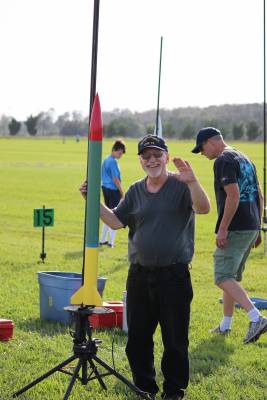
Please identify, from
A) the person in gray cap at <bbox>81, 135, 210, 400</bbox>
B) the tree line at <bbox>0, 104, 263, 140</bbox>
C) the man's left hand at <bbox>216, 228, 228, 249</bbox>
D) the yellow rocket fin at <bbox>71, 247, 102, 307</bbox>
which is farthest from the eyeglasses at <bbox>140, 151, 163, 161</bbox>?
the tree line at <bbox>0, 104, 263, 140</bbox>

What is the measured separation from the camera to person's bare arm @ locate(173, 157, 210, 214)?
5.27 meters

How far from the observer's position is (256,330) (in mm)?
7422

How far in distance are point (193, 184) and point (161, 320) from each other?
112cm

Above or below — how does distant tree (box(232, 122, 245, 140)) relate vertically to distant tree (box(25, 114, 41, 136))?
below

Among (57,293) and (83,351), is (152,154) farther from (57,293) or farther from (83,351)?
(57,293)

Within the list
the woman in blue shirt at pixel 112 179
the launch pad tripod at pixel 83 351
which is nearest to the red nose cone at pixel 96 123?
the launch pad tripod at pixel 83 351

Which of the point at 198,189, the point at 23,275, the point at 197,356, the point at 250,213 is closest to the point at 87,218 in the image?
the point at 198,189

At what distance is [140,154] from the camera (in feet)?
18.4

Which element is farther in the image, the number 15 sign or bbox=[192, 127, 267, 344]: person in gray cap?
the number 15 sign

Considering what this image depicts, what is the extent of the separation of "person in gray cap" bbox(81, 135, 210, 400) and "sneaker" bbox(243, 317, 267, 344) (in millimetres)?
1911

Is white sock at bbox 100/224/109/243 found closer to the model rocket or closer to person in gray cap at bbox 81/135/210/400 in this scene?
person in gray cap at bbox 81/135/210/400

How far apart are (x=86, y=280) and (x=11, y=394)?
3.71 feet

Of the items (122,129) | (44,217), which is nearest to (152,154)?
(44,217)

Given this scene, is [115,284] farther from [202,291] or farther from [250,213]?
[250,213]
